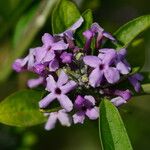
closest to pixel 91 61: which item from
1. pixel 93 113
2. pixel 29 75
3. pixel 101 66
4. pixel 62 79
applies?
pixel 101 66

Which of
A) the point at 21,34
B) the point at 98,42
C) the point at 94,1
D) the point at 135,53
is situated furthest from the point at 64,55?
the point at 94,1

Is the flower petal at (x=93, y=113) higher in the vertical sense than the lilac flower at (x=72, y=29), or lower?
lower

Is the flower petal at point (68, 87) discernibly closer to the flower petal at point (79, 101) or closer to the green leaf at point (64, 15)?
the flower petal at point (79, 101)

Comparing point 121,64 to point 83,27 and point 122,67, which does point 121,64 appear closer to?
point 122,67

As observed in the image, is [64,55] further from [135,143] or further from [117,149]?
[135,143]

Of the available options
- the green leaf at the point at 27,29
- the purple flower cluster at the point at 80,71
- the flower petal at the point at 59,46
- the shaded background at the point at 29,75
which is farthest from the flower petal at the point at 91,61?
the green leaf at the point at 27,29

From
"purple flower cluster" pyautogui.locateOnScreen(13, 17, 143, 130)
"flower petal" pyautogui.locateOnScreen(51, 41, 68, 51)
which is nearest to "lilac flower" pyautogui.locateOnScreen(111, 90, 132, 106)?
"purple flower cluster" pyautogui.locateOnScreen(13, 17, 143, 130)
